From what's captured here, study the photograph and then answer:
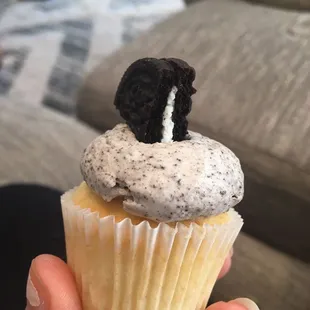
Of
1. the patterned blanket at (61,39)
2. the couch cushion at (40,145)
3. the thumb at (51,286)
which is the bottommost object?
the patterned blanket at (61,39)

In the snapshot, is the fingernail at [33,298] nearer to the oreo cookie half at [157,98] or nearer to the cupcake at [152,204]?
the cupcake at [152,204]

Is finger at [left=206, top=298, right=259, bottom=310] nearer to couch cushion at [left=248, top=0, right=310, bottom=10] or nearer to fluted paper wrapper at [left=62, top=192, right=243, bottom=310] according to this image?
fluted paper wrapper at [left=62, top=192, right=243, bottom=310]

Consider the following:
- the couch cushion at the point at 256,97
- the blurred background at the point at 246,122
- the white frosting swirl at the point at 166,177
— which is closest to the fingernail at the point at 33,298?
the white frosting swirl at the point at 166,177

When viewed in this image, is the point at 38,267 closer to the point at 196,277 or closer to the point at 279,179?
the point at 196,277

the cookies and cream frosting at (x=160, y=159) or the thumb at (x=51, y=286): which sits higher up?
the cookies and cream frosting at (x=160, y=159)

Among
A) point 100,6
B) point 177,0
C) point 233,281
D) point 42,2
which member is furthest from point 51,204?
point 42,2

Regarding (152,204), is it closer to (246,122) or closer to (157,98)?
(157,98)

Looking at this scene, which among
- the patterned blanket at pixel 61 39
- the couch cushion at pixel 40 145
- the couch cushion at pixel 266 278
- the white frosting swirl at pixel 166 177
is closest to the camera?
the white frosting swirl at pixel 166 177

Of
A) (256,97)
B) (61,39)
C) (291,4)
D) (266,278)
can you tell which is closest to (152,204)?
(266,278)
